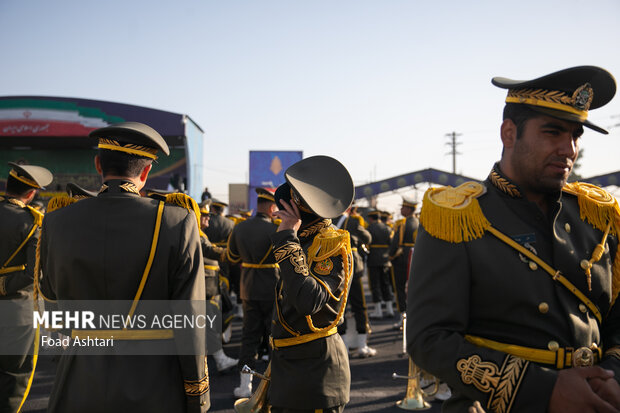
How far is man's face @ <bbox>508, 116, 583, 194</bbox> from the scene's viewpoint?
198 centimetres

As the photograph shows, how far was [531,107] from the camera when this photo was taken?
2.03m

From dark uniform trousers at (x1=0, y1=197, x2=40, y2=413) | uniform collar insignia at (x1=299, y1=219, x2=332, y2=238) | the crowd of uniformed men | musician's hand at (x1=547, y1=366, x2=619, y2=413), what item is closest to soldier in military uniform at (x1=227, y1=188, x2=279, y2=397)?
dark uniform trousers at (x1=0, y1=197, x2=40, y2=413)

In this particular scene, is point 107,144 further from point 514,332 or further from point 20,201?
point 20,201

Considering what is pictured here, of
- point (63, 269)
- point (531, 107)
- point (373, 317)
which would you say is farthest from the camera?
point (373, 317)

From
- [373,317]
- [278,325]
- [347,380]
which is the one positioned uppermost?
[278,325]

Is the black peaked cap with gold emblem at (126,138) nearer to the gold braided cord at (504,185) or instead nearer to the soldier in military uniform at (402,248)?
the gold braided cord at (504,185)

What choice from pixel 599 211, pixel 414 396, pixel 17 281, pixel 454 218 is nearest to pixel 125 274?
pixel 454 218

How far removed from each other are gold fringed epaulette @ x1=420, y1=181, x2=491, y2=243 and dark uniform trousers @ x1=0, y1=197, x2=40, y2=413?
441 centimetres

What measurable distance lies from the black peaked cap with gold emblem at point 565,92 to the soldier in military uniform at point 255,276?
4.69m

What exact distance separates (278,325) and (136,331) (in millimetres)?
982

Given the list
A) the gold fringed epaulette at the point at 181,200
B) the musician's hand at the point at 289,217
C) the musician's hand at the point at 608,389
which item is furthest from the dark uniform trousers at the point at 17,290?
the musician's hand at the point at 608,389

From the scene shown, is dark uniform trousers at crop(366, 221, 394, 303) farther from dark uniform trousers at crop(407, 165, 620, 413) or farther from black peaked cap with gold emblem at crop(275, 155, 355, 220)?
dark uniform trousers at crop(407, 165, 620, 413)

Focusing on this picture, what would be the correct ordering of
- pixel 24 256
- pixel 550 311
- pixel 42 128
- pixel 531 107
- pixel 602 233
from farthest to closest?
pixel 42 128 → pixel 24 256 → pixel 602 233 → pixel 531 107 → pixel 550 311

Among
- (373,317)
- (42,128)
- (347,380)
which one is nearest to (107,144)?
(347,380)
